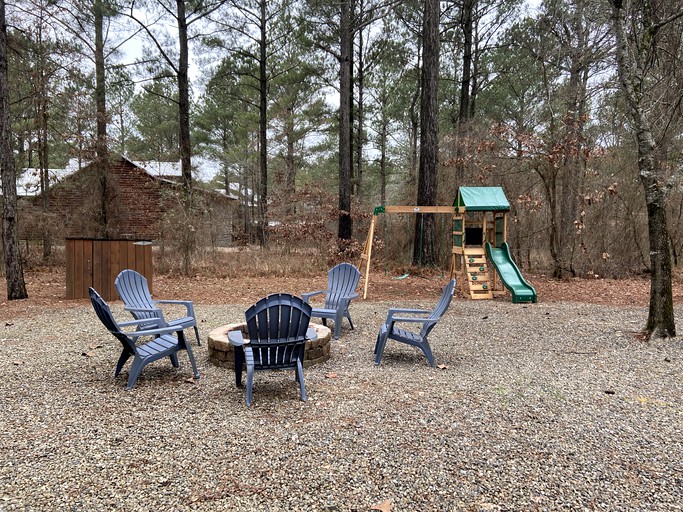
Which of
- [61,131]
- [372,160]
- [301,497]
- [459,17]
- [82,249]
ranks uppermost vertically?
[459,17]

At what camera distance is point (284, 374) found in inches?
157

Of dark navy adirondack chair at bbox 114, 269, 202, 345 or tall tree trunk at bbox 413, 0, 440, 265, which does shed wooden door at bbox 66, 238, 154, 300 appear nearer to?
dark navy adirondack chair at bbox 114, 269, 202, 345

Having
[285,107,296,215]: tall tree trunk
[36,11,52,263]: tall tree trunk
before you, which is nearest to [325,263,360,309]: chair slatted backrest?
[36,11,52,263]: tall tree trunk

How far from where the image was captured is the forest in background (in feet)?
31.1

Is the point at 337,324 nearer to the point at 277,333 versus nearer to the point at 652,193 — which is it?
the point at 277,333

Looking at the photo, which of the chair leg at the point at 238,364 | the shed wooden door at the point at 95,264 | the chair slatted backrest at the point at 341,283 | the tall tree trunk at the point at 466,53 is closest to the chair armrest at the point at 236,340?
the chair leg at the point at 238,364

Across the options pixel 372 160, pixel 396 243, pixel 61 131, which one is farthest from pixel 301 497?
pixel 372 160

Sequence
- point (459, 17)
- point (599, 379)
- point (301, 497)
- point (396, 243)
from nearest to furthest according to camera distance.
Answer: point (301, 497) → point (599, 379) → point (396, 243) → point (459, 17)

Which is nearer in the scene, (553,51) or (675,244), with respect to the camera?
(553,51)

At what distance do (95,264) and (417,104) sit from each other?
585 inches

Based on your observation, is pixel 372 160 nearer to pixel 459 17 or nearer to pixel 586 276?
pixel 459 17

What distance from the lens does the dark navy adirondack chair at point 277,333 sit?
324 centimetres

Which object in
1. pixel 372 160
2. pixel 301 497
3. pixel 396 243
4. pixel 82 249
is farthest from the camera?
pixel 372 160

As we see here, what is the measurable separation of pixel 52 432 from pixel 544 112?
42.0 ft
